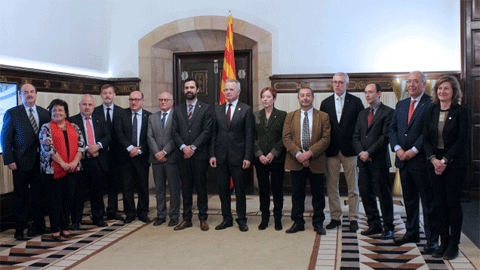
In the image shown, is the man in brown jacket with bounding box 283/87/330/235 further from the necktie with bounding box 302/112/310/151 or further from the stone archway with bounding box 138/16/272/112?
the stone archway with bounding box 138/16/272/112

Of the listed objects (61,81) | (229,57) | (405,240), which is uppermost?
(229,57)

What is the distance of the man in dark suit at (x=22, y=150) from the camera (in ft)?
14.3

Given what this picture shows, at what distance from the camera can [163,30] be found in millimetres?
7051

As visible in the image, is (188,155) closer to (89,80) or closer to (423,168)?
(423,168)

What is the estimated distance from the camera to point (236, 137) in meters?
4.56

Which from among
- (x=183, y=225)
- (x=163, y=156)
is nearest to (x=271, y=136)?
(x=163, y=156)

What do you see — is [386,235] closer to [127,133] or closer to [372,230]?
[372,230]

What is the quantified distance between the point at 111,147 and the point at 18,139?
1.00m

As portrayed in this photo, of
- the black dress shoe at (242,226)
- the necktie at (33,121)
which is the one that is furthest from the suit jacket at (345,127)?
the necktie at (33,121)

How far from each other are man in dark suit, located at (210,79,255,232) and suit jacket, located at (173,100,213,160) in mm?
66

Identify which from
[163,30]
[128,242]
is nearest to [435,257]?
[128,242]

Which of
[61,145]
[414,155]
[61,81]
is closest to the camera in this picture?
[414,155]

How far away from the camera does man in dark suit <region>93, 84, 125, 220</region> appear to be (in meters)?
5.07

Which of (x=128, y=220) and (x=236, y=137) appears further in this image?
(x=128, y=220)
